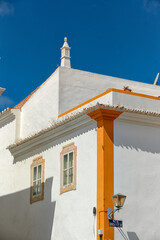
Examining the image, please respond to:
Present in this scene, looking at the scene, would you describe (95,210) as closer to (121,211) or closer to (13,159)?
(121,211)

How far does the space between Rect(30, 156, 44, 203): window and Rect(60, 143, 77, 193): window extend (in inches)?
62.1

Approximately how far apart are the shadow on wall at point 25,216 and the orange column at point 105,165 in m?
3.10

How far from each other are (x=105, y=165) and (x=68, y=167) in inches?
88.7

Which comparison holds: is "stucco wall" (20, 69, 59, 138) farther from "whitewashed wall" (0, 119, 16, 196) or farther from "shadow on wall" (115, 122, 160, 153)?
"shadow on wall" (115, 122, 160, 153)

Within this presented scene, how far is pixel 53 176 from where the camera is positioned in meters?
18.6

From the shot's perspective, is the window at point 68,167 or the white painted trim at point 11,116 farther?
the white painted trim at point 11,116

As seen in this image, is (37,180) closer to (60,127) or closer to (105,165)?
(60,127)

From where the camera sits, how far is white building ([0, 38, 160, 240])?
52.4 ft

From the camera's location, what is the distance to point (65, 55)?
24578 millimetres

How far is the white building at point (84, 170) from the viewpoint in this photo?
16.0 meters

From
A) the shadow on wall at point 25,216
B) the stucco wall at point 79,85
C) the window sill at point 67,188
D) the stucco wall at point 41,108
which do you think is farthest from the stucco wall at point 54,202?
the stucco wall at point 79,85

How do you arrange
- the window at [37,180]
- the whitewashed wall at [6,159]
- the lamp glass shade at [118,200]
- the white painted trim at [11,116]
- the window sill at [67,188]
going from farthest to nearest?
1. the white painted trim at [11,116]
2. the whitewashed wall at [6,159]
3. the window at [37,180]
4. the window sill at [67,188]
5. the lamp glass shade at [118,200]

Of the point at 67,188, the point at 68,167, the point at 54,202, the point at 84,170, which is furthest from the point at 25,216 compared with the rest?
the point at 84,170

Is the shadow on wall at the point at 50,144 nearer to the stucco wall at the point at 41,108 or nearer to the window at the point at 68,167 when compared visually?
the window at the point at 68,167
